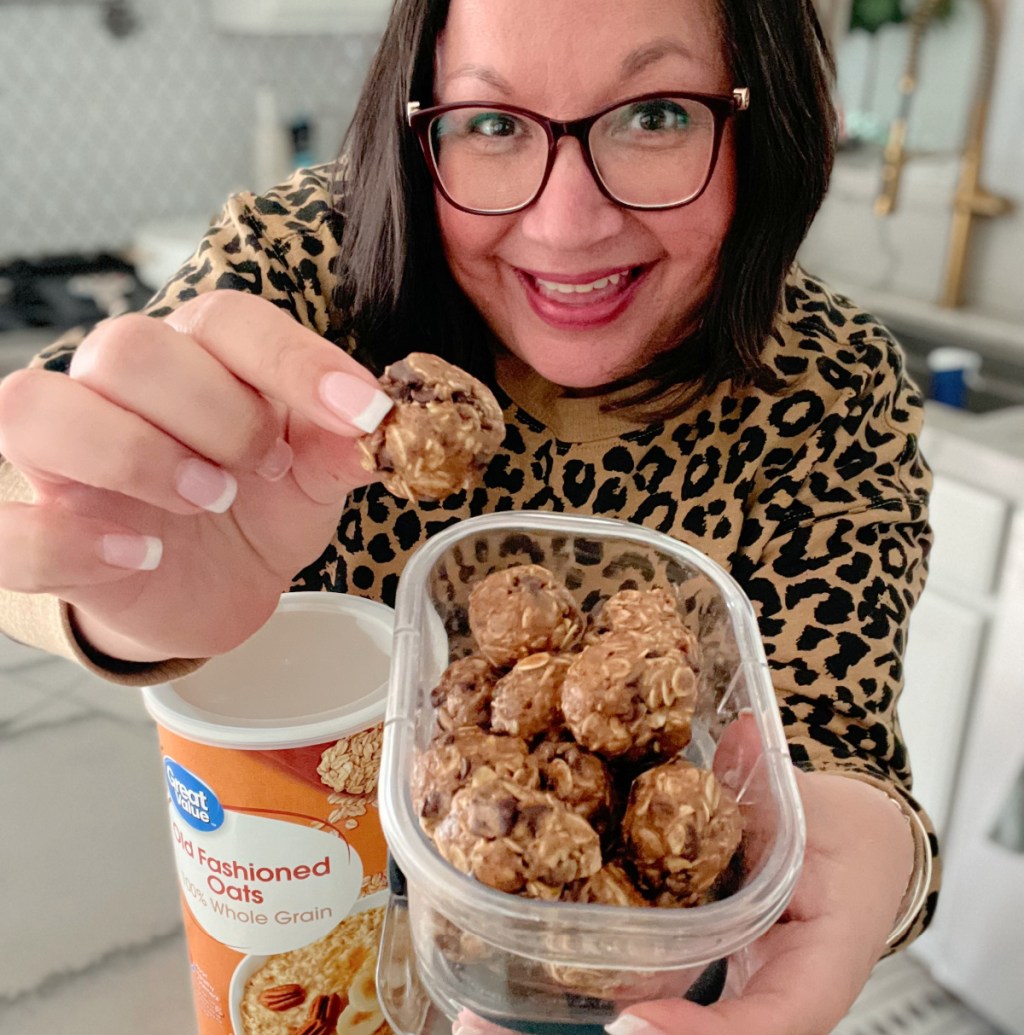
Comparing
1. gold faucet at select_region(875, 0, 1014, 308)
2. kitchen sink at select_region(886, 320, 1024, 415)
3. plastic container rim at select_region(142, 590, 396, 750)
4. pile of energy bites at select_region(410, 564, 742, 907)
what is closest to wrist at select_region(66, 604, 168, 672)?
plastic container rim at select_region(142, 590, 396, 750)

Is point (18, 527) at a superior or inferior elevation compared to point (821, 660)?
superior

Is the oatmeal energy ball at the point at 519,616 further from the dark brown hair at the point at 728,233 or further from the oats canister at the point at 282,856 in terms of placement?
the dark brown hair at the point at 728,233

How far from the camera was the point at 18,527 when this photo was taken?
537 mm

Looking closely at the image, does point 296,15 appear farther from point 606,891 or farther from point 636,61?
point 606,891

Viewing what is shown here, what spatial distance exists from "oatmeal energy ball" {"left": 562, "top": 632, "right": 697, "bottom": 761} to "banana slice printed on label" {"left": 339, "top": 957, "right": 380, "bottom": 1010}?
0.18m

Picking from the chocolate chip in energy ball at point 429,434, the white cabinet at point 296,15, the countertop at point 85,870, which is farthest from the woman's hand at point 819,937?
the white cabinet at point 296,15

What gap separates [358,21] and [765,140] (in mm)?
2128

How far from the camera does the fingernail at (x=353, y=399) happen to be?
1.71ft

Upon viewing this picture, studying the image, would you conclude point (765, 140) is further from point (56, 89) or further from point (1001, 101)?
point (56, 89)

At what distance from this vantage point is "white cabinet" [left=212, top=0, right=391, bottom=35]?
241cm

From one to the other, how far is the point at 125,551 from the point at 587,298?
0.47m

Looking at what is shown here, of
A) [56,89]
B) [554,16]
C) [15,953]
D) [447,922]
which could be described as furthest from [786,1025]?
[56,89]

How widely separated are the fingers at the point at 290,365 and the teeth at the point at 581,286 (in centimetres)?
37

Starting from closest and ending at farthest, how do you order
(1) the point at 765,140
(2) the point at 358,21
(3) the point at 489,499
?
(1) the point at 765,140 → (3) the point at 489,499 → (2) the point at 358,21
